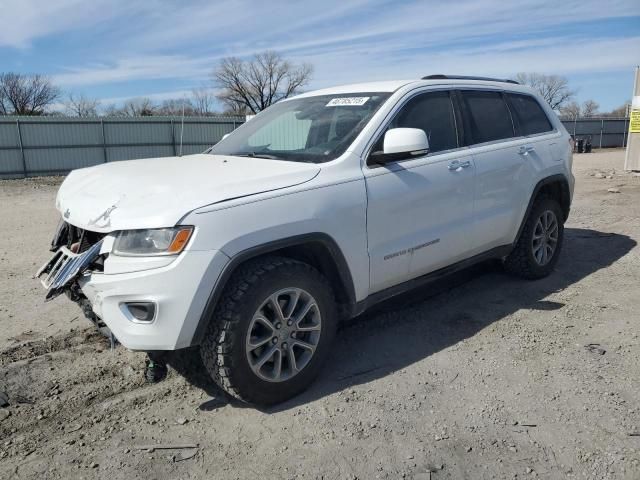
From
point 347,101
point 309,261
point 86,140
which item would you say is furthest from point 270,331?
point 86,140

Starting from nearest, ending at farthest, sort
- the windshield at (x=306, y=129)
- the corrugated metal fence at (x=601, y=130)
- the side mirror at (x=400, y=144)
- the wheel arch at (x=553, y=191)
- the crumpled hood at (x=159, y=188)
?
the crumpled hood at (x=159, y=188)
the side mirror at (x=400, y=144)
the windshield at (x=306, y=129)
the wheel arch at (x=553, y=191)
the corrugated metal fence at (x=601, y=130)

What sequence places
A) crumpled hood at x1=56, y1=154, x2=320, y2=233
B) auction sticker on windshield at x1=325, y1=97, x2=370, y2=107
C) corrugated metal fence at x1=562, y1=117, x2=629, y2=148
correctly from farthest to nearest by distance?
corrugated metal fence at x1=562, y1=117, x2=629, y2=148
auction sticker on windshield at x1=325, y1=97, x2=370, y2=107
crumpled hood at x1=56, y1=154, x2=320, y2=233

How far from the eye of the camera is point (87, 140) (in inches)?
850

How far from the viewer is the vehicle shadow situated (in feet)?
11.9

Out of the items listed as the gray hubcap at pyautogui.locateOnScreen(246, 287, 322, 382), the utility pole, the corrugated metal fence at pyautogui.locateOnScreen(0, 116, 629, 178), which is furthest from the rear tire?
the corrugated metal fence at pyautogui.locateOnScreen(0, 116, 629, 178)

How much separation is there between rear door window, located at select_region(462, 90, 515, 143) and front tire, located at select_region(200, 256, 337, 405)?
2127 millimetres

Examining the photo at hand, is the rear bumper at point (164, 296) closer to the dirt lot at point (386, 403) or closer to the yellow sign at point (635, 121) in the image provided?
the dirt lot at point (386, 403)

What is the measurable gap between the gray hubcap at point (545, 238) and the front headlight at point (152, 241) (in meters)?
3.66

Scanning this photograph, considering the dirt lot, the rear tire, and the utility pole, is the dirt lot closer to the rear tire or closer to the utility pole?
the rear tire

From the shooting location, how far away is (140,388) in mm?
3531

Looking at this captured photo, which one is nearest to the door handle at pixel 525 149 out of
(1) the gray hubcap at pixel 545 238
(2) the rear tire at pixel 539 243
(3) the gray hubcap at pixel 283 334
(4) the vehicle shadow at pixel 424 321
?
(2) the rear tire at pixel 539 243

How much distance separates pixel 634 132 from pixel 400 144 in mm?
15165

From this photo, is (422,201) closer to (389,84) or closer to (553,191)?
(389,84)

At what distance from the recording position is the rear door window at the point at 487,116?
15.1ft
